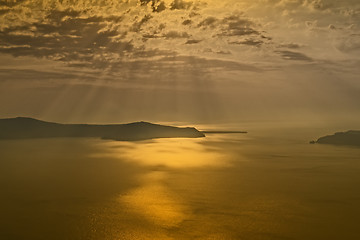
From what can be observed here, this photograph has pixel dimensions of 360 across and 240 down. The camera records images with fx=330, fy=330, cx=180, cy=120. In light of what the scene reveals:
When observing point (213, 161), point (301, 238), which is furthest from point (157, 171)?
point (301, 238)

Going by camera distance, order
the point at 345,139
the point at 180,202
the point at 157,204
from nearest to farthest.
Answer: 1. the point at 157,204
2. the point at 180,202
3. the point at 345,139

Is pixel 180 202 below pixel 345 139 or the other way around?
below

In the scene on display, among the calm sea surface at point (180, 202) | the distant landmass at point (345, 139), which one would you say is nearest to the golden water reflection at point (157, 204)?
the calm sea surface at point (180, 202)

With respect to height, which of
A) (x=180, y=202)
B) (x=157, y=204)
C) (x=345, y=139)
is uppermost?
(x=345, y=139)

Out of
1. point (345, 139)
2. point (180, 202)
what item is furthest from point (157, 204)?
point (345, 139)

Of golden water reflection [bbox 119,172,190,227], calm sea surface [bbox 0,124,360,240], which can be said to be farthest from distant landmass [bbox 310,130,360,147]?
golden water reflection [bbox 119,172,190,227]

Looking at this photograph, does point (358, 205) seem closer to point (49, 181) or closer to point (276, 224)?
point (276, 224)

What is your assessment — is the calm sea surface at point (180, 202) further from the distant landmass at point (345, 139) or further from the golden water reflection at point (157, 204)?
the distant landmass at point (345, 139)

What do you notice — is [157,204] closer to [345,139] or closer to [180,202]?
[180,202]
